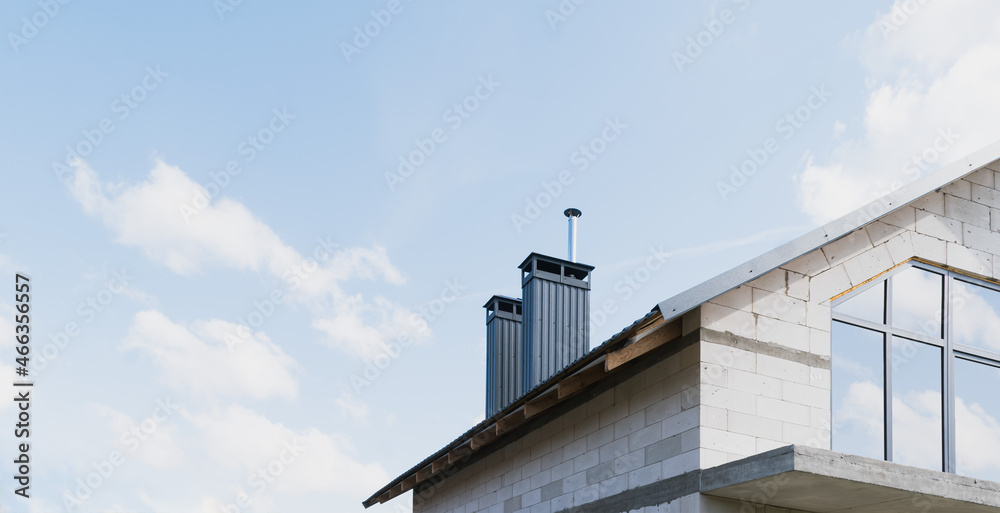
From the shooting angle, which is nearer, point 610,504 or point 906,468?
point 906,468

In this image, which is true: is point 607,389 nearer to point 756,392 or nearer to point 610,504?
point 610,504

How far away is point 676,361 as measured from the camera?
7.80 meters

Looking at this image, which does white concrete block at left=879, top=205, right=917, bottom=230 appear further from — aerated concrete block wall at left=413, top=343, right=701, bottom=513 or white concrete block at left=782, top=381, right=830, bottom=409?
aerated concrete block wall at left=413, top=343, right=701, bottom=513

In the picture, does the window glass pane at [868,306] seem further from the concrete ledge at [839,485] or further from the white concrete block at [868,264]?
the concrete ledge at [839,485]

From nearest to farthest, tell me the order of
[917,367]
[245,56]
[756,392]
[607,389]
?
1. [756,392]
2. [917,367]
3. [607,389]
4. [245,56]

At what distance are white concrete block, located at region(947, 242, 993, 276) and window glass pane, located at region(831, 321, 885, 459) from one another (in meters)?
1.23

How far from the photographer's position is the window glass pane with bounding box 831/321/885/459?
7762 millimetres

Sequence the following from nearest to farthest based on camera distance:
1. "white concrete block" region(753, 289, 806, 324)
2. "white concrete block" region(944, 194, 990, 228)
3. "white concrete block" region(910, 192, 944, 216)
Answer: "white concrete block" region(753, 289, 806, 324), "white concrete block" region(910, 192, 944, 216), "white concrete block" region(944, 194, 990, 228)

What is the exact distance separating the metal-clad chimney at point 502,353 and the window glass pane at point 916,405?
6.68 metres

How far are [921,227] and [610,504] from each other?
3726mm

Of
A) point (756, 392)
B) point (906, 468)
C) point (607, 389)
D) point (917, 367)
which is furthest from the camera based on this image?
point (607, 389)

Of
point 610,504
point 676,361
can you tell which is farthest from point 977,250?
point 610,504

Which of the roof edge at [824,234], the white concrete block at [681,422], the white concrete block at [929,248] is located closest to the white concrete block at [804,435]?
the white concrete block at [681,422]

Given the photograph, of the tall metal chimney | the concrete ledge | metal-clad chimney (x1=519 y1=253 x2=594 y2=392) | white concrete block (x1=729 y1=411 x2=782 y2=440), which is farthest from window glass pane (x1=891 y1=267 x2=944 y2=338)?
the tall metal chimney
